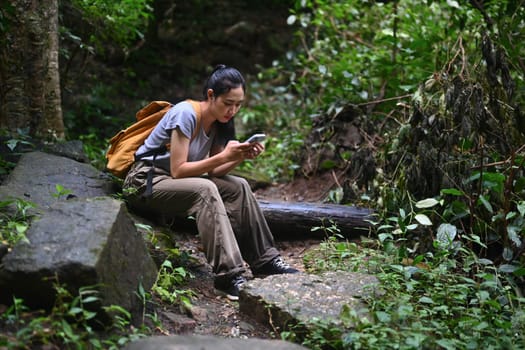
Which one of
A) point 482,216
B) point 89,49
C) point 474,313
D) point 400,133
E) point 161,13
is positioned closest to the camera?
point 474,313

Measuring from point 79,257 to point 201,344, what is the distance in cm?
72

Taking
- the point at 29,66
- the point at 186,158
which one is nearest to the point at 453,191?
the point at 186,158

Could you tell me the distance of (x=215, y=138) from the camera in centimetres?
469

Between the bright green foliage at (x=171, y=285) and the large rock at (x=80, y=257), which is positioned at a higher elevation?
the large rock at (x=80, y=257)

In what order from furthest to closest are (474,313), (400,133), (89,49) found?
(89,49), (400,133), (474,313)

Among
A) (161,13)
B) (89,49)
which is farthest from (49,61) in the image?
(161,13)

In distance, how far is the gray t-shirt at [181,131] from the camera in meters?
4.30

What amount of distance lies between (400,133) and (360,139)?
5.14 feet

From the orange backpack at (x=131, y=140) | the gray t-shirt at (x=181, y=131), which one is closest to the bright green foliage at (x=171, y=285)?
Result: the gray t-shirt at (x=181, y=131)

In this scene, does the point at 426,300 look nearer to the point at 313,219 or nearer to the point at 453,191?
the point at 453,191

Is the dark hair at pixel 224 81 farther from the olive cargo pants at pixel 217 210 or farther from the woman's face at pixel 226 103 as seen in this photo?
the olive cargo pants at pixel 217 210

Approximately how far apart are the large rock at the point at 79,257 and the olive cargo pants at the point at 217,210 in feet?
2.45

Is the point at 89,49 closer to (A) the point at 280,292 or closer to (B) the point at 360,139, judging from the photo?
(B) the point at 360,139

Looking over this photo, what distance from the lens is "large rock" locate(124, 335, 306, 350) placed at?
8.95 feet
